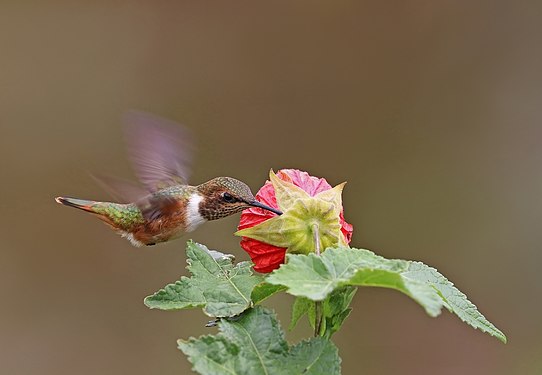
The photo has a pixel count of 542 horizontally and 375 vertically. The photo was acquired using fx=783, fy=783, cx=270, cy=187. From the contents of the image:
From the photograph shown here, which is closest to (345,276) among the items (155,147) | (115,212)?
(155,147)

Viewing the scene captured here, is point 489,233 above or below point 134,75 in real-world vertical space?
below

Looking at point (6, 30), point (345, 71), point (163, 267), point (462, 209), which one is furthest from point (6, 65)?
point (462, 209)

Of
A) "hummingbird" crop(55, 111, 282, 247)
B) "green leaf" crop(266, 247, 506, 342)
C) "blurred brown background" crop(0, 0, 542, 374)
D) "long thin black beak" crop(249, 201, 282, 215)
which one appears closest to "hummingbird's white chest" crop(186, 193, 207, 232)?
"hummingbird" crop(55, 111, 282, 247)

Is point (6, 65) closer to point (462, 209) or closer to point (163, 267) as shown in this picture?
point (163, 267)

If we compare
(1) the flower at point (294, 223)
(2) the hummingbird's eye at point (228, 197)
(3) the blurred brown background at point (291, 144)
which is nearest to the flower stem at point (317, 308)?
(1) the flower at point (294, 223)

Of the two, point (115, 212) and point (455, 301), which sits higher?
point (455, 301)

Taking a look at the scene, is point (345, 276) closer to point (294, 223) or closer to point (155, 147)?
point (294, 223)

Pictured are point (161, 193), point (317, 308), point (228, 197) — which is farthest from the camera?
point (161, 193)
